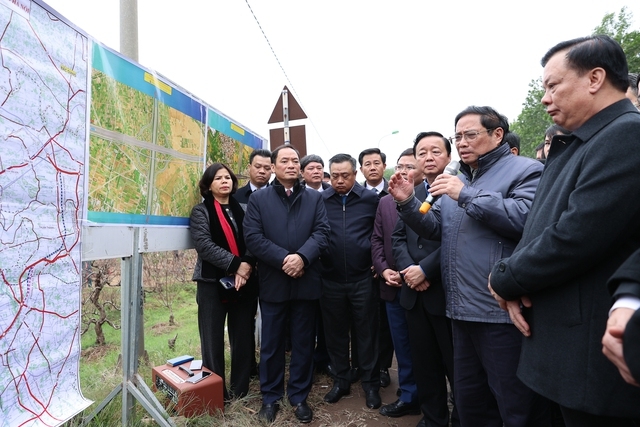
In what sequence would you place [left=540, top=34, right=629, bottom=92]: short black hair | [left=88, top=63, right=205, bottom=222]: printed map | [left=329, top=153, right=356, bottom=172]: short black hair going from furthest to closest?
1. [left=329, top=153, right=356, bottom=172]: short black hair
2. [left=88, top=63, right=205, bottom=222]: printed map
3. [left=540, top=34, right=629, bottom=92]: short black hair

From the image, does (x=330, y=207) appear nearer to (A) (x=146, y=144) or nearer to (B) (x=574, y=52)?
(A) (x=146, y=144)

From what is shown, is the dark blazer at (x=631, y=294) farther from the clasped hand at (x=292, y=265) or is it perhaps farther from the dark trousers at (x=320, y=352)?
the dark trousers at (x=320, y=352)

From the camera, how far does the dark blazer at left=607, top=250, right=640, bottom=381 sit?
90 centimetres

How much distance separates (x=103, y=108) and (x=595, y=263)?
241cm

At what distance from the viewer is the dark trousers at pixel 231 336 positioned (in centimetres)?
307

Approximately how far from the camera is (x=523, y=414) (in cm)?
Result: 183

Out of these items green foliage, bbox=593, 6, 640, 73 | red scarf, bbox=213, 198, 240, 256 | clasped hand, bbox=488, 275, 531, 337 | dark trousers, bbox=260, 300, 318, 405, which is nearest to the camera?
clasped hand, bbox=488, 275, 531, 337

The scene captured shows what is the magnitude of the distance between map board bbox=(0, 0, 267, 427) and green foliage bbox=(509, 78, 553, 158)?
27498 millimetres

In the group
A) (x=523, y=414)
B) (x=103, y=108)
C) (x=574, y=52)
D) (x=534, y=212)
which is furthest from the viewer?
(x=103, y=108)

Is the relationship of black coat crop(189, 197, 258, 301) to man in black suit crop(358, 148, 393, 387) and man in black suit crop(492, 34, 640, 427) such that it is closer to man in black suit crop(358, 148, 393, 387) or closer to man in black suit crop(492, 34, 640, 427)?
man in black suit crop(358, 148, 393, 387)

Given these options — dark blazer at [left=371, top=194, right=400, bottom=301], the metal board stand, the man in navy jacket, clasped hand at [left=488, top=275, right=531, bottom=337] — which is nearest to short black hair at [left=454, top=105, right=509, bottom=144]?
clasped hand at [left=488, top=275, right=531, bottom=337]

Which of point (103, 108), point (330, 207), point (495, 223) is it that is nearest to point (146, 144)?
point (103, 108)

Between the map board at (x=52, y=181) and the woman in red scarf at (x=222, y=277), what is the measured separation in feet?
2.02

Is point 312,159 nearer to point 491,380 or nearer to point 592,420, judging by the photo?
point 491,380
